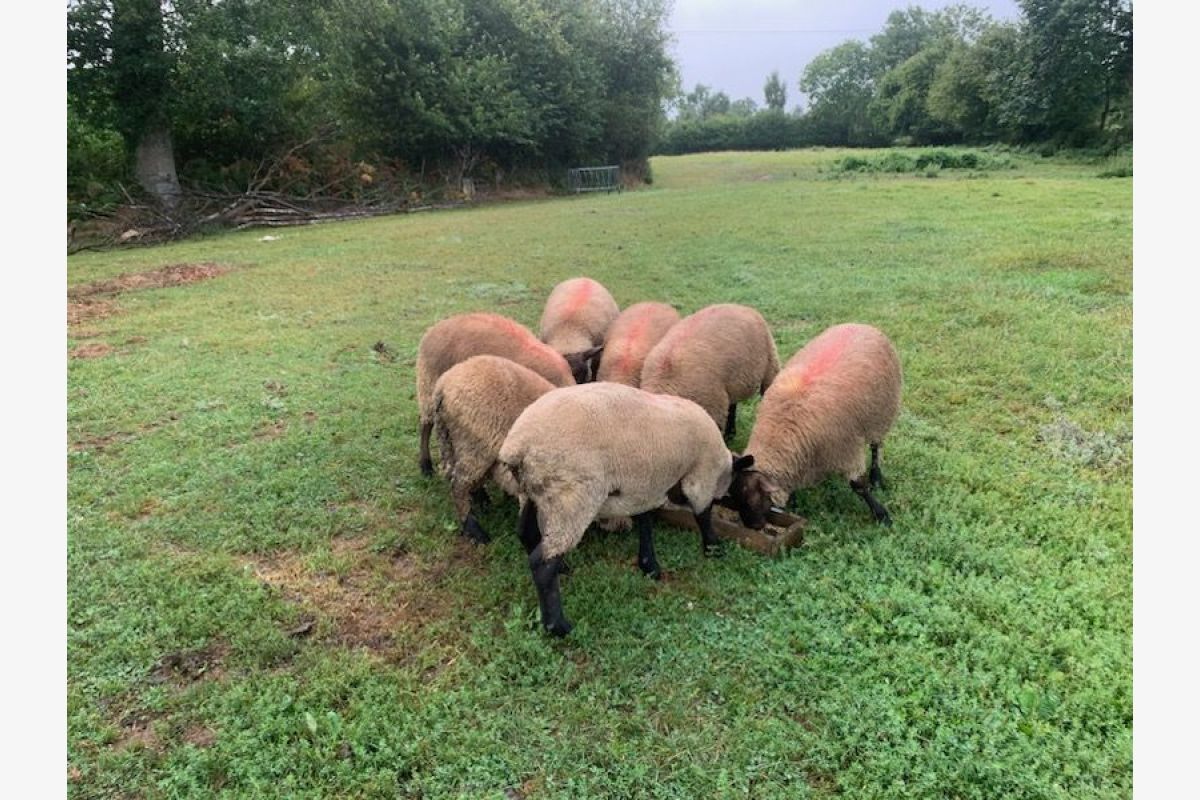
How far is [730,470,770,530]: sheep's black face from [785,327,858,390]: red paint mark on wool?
32.3 inches

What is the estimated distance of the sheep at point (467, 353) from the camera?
17.9ft

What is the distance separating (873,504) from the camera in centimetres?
466

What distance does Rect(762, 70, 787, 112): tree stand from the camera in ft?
223

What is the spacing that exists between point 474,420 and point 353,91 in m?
25.8

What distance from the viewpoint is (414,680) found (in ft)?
11.1

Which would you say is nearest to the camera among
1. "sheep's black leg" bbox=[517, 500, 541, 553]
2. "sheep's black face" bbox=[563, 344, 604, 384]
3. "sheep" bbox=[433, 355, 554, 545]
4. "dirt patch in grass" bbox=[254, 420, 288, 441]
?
"sheep's black leg" bbox=[517, 500, 541, 553]

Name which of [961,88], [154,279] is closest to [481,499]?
[154,279]

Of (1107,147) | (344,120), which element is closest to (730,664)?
(344,120)

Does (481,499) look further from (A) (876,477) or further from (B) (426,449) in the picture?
(A) (876,477)

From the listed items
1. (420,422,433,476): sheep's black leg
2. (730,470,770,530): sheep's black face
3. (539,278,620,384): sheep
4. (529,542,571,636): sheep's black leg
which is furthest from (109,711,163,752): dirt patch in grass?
(539,278,620,384): sheep

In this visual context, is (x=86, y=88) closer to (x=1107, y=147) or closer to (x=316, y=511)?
(x=316, y=511)

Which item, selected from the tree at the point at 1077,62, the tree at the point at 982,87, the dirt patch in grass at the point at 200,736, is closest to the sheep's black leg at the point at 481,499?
the dirt patch in grass at the point at 200,736

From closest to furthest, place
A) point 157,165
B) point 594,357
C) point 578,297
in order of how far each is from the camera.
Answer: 1. point 594,357
2. point 578,297
3. point 157,165

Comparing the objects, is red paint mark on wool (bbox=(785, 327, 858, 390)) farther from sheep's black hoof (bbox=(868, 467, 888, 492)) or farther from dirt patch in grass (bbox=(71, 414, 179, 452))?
dirt patch in grass (bbox=(71, 414, 179, 452))
